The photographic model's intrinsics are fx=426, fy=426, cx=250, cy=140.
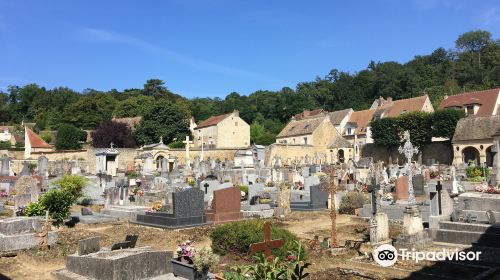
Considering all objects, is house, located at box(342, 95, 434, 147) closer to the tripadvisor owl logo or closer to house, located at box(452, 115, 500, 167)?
house, located at box(452, 115, 500, 167)

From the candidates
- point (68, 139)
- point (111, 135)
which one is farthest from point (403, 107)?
point (68, 139)

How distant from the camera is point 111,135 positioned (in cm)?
5656

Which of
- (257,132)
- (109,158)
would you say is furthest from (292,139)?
(109,158)

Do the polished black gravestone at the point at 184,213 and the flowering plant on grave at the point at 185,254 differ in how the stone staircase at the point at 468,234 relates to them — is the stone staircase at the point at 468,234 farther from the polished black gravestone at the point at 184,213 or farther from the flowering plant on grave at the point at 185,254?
the polished black gravestone at the point at 184,213

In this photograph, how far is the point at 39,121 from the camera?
247ft

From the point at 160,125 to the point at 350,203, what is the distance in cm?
4456

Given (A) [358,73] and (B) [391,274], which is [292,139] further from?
(B) [391,274]

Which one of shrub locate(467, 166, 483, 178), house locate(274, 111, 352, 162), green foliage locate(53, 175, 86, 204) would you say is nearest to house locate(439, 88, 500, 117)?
house locate(274, 111, 352, 162)

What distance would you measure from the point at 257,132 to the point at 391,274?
59202 millimetres

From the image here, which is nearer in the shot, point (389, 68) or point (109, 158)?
point (109, 158)

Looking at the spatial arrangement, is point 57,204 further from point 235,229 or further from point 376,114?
point 376,114

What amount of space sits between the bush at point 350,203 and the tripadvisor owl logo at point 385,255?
753 cm

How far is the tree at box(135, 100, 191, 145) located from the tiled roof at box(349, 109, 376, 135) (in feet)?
78.3

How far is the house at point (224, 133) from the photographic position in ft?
188
